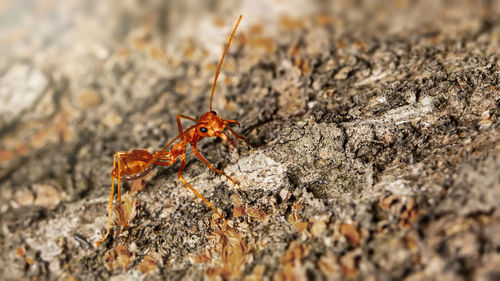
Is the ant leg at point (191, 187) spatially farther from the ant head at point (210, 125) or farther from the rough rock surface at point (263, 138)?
the ant head at point (210, 125)

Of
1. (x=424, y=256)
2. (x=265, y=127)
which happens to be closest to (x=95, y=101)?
(x=265, y=127)

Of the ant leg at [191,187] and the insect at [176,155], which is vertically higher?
the insect at [176,155]

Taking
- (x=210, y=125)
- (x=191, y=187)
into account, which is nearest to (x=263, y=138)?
(x=210, y=125)

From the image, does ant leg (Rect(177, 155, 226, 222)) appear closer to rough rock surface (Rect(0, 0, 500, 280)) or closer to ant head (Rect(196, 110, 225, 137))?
rough rock surface (Rect(0, 0, 500, 280))

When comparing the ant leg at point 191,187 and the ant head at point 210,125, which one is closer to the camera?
the ant leg at point 191,187

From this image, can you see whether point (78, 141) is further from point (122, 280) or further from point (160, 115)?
point (122, 280)

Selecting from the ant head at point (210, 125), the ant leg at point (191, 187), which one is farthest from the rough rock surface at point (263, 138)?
the ant head at point (210, 125)

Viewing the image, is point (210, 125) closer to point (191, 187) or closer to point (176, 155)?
point (176, 155)
